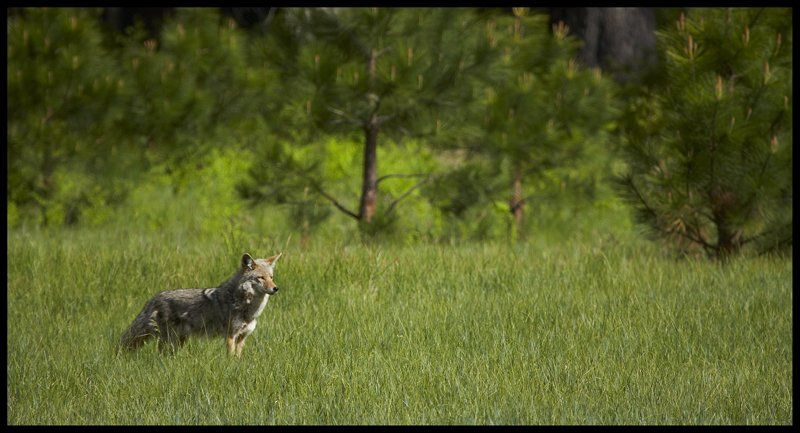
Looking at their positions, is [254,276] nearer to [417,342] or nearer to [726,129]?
[417,342]

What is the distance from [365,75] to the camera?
8.64 meters

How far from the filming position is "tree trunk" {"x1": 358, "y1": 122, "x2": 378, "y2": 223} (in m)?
9.23

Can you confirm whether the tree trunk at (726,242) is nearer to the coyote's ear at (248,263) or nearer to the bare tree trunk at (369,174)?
the bare tree trunk at (369,174)

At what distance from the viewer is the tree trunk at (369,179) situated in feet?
30.3

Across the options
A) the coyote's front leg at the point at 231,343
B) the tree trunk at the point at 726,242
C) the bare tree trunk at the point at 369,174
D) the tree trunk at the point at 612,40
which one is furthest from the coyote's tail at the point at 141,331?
the tree trunk at the point at 612,40

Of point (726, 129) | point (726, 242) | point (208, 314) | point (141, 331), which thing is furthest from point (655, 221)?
point (141, 331)

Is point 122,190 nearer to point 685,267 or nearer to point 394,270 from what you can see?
point 394,270

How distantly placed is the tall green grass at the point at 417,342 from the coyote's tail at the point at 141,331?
0.22 feet

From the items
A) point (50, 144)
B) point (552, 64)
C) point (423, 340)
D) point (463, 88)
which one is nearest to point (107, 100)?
point (50, 144)

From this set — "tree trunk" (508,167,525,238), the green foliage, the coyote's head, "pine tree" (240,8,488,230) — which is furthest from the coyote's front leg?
the green foliage

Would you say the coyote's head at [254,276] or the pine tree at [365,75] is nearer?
the coyote's head at [254,276]

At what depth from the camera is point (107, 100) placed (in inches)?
434

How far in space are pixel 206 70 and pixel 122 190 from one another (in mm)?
2156

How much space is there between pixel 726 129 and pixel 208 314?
483cm
